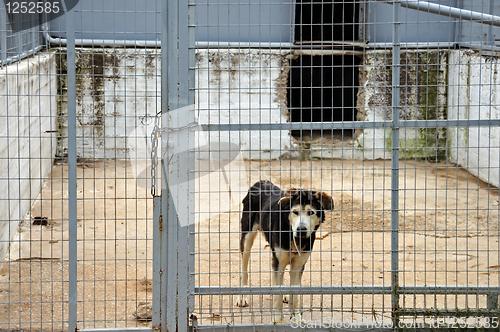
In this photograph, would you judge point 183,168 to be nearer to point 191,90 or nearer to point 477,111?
point 191,90

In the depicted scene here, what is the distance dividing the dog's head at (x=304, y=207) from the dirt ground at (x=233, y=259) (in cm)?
19

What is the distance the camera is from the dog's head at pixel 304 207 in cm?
444

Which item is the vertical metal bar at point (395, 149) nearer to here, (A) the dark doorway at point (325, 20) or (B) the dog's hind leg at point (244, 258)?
(B) the dog's hind leg at point (244, 258)

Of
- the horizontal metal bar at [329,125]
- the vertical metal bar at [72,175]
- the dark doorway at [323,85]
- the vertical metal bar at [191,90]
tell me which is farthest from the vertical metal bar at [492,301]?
the dark doorway at [323,85]

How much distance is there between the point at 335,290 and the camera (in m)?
3.97

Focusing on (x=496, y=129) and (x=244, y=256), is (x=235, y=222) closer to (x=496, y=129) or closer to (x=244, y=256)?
(x=244, y=256)

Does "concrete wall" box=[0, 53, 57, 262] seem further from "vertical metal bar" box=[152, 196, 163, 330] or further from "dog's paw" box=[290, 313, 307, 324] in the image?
"dog's paw" box=[290, 313, 307, 324]

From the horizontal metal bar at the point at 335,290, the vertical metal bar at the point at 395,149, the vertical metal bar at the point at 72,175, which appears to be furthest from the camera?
the horizontal metal bar at the point at 335,290

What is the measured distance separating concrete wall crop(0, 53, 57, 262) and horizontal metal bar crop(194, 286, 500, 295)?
1.60 metres

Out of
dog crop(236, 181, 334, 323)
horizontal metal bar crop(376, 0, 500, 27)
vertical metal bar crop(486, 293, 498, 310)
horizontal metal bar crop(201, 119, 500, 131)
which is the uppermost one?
horizontal metal bar crop(376, 0, 500, 27)

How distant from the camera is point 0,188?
560 centimetres

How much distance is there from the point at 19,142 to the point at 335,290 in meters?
3.48

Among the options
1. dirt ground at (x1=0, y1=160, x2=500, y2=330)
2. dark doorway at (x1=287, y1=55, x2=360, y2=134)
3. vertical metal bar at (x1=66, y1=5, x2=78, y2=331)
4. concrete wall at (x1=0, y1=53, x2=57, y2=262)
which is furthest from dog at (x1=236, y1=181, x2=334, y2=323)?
dark doorway at (x1=287, y1=55, x2=360, y2=134)

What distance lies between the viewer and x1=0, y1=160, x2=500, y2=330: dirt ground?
157 inches
